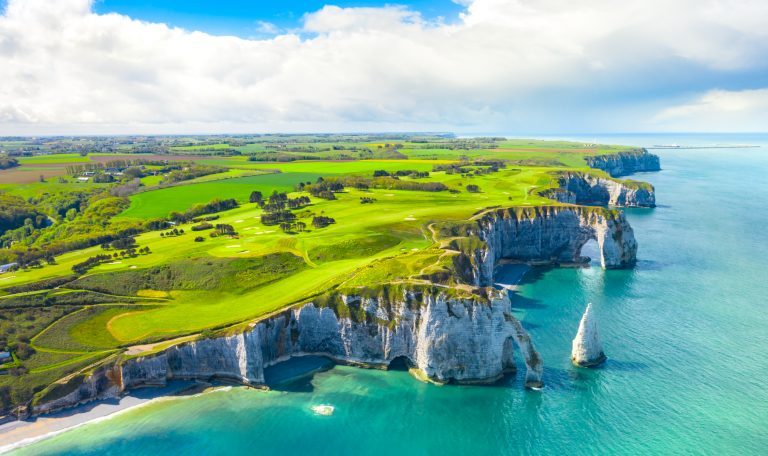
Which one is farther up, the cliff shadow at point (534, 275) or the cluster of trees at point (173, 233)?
the cluster of trees at point (173, 233)

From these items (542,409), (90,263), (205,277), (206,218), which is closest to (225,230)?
(206,218)

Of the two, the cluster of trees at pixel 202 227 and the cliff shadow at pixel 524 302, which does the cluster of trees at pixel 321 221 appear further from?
the cliff shadow at pixel 524 302

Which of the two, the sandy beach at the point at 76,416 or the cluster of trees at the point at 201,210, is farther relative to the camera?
the cluster of trees at the point at 201,210

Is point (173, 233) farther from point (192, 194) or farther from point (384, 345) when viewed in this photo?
point (384, 345)

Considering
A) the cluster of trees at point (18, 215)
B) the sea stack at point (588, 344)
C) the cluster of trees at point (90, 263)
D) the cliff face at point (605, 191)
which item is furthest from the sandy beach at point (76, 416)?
the cliff face at point (605, 191)

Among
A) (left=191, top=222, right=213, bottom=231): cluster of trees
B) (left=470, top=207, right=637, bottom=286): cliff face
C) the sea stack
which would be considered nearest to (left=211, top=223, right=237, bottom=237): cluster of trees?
(left=191, top=222, right=213, bottom=231): cluster of trees

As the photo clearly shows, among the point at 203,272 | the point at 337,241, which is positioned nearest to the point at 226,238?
the point at 203,272
